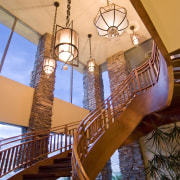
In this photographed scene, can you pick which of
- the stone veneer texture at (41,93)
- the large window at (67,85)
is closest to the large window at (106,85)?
the large window at (67,85)

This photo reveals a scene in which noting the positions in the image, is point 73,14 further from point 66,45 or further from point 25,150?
point 25,150

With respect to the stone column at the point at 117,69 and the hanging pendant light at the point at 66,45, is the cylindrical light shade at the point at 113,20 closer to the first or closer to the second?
the hanging pendant light at the point at 66,45

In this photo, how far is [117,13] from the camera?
2604 mm

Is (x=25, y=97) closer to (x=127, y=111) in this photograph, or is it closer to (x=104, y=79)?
(x=127, y=111)

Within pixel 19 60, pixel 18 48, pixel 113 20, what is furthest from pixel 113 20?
pixel 18 48

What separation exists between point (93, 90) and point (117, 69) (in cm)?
160

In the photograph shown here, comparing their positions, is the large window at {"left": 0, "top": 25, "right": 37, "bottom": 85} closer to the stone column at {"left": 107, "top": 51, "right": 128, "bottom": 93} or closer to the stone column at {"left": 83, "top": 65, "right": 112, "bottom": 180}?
the stone column at {"left": 83, "top": 65, "right": 112, "bottom": 180}

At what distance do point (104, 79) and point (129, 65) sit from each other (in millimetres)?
1595

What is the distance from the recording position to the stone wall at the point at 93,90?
24.8 ft

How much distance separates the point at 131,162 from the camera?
17.1ft

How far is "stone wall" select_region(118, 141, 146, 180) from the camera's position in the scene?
16.2 ft

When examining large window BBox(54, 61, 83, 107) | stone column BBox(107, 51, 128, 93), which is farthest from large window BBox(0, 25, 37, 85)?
stone column BBox(107, 51, 128, 93)

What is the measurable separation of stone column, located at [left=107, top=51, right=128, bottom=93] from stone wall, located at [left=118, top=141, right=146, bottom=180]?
2.73m

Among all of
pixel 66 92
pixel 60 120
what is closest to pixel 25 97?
pixel 60 120
